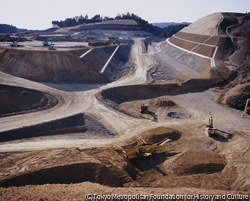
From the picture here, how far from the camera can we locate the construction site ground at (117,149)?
35.8ft

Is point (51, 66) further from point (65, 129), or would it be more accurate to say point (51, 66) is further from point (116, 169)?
point (116, 169)

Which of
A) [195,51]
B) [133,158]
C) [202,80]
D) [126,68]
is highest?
[195,51]

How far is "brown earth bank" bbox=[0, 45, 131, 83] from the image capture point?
31812mm

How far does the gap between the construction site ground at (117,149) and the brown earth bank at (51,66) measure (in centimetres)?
220

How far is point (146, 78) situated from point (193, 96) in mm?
10737

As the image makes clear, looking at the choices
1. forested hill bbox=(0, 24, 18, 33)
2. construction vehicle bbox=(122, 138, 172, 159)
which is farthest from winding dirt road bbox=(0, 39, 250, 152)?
forested hill bbox=(0, 24, 18, 33)

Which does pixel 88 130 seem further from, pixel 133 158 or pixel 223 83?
pixel 223 83

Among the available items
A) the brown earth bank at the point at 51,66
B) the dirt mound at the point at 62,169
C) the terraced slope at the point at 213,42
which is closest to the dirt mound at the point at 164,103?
the brown earth bank at the point at 51,66

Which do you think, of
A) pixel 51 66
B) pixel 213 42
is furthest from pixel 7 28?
pixel 213 42

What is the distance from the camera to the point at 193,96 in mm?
32375

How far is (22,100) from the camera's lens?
24.1 m

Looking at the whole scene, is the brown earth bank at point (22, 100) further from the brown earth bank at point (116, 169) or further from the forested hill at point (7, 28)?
the forested hill at point (7, 28)

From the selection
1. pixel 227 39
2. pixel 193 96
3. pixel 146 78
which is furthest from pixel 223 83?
pixel 227 39

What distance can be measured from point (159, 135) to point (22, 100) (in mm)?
→ 19405
